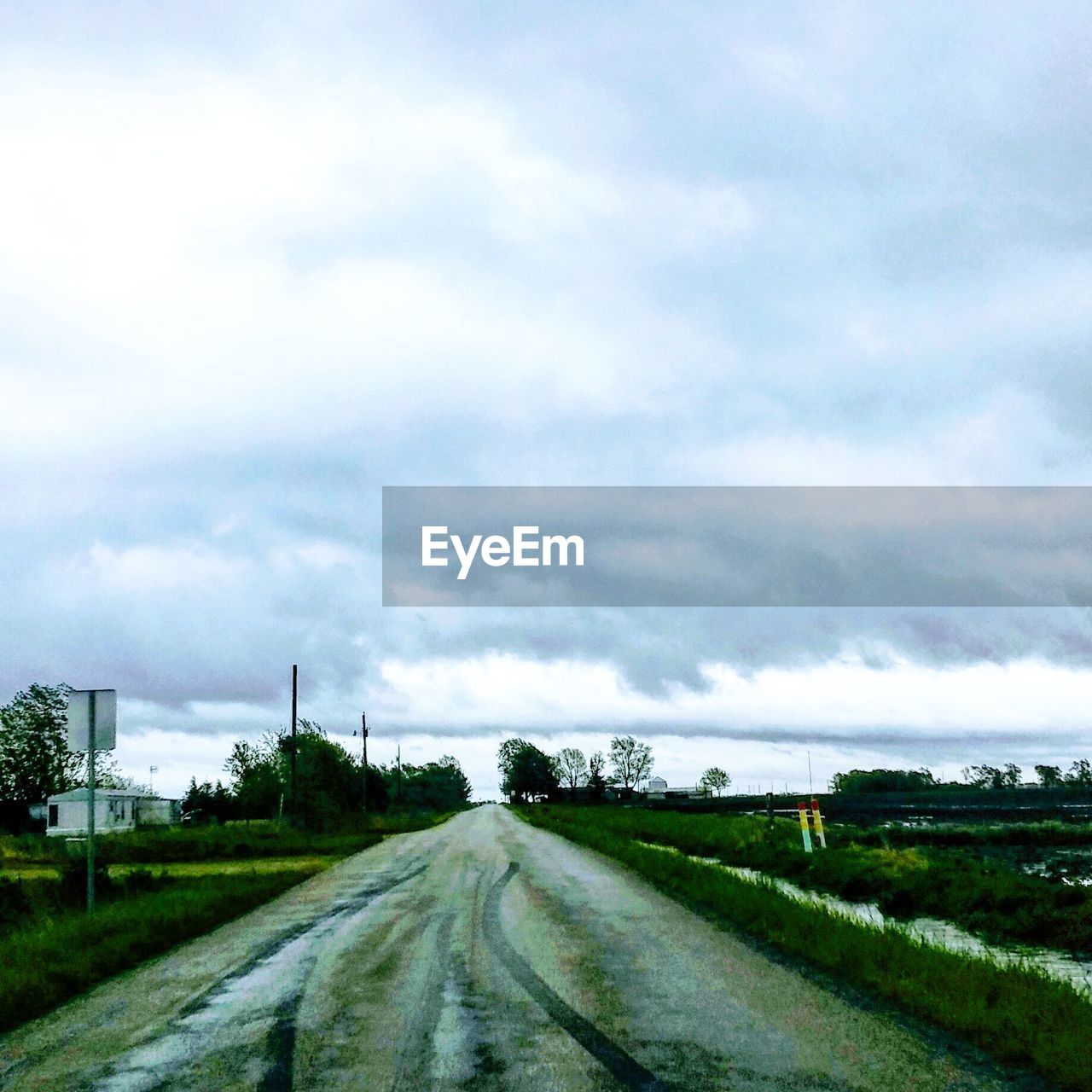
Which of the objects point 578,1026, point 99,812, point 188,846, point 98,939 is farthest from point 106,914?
point 99,812

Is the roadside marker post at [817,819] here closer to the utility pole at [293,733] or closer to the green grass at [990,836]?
the green grass at [990,836]

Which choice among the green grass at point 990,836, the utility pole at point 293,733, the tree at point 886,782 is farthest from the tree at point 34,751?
the tree at point 886,782

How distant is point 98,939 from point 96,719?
2.89 meters

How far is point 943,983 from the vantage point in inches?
344

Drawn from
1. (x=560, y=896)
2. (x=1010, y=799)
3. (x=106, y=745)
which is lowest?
(x=1010, y=799)

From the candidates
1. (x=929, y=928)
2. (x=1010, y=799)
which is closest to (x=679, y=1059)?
(x=929, y=928)

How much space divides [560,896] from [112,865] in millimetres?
24529

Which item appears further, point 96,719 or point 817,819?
point 817,819

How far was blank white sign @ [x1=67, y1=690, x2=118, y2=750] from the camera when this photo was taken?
1398cm

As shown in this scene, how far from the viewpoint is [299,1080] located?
6531mm

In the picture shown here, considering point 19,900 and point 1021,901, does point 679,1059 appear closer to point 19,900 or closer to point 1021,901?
point 1021,901

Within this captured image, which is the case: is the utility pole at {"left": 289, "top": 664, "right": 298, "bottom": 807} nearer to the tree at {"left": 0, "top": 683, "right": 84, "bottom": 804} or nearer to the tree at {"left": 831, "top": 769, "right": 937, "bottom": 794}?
the tree at {"left": 0, "top": 683, "right": 84, "bottom": 804}

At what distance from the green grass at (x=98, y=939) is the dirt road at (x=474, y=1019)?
35 cm

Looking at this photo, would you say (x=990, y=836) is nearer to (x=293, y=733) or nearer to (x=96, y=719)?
(x=96, y=719)
